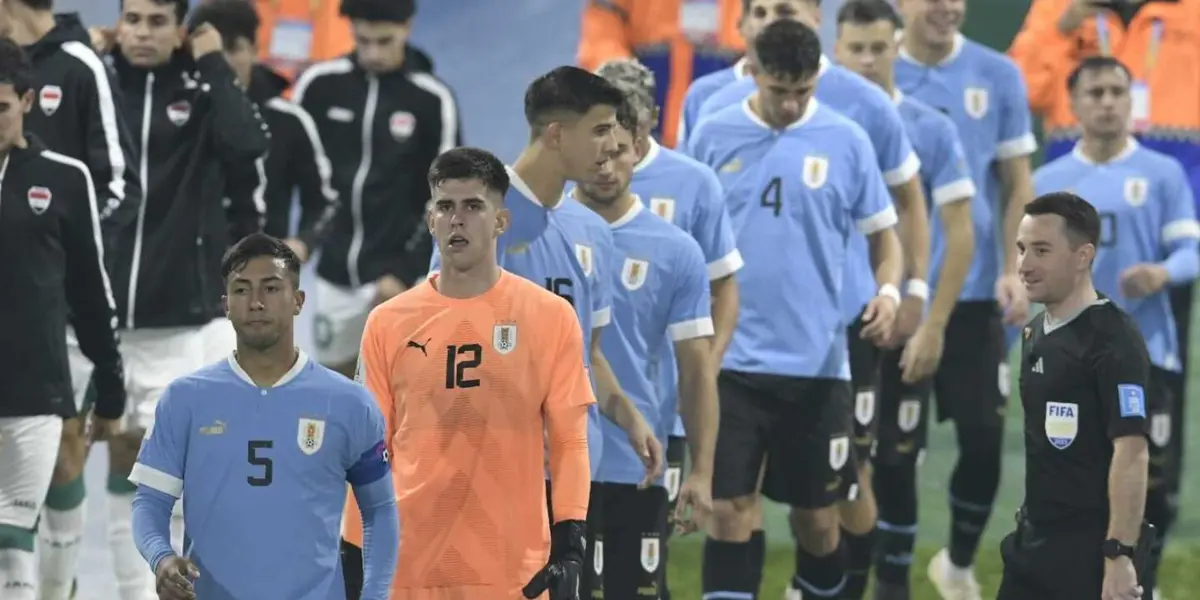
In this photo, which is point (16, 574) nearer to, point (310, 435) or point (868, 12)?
point (310, 435)

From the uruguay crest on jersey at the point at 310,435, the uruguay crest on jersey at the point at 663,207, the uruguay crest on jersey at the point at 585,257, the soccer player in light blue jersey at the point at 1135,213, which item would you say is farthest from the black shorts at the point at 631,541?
the soccer player in light blue jersey at the point at 1135,213

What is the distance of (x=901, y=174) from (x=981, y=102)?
4.10ft

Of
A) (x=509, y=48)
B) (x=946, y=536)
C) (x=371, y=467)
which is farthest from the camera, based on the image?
(x=509, y=48)

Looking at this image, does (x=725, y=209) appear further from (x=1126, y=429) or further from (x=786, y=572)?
(x=786, y=572)

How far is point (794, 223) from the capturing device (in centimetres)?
847

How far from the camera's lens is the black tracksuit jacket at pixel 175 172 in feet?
29.6

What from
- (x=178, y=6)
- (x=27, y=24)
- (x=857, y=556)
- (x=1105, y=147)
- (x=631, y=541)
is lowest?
(x=857, y=556)

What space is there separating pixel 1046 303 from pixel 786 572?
357 cm

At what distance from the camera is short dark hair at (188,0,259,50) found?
9.81 m

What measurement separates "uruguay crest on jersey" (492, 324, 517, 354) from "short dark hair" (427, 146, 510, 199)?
0.35m

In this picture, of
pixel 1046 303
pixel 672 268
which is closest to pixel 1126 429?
pixel 1046 303

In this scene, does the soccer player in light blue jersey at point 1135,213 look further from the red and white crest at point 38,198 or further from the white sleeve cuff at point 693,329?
the red and white crest at point 38,198

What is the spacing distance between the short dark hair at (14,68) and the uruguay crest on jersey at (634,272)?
1928 mm

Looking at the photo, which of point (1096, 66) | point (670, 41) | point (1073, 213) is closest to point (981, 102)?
point (1096, 66)
